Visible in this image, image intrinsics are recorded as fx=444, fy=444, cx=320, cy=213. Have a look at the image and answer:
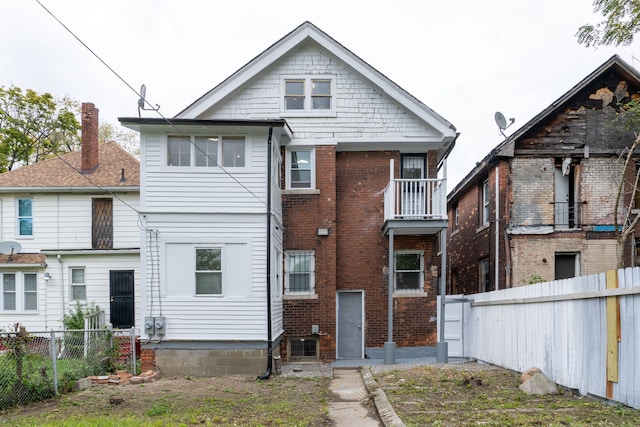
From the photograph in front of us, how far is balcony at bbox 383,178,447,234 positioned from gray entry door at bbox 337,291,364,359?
2.28 m

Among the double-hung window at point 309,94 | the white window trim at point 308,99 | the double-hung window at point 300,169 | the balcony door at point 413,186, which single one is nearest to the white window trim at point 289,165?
the double-hung window at point 300,169

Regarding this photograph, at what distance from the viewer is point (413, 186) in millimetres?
13398

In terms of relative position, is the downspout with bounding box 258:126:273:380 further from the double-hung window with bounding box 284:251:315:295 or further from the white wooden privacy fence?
the white wooden privacy fence

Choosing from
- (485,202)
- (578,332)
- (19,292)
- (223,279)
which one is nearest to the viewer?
(578,332)

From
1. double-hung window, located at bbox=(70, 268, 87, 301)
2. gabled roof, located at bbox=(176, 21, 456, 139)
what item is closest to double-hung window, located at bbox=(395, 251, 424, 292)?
gabled roof, located at bbox=(176, 21, 456, 139)

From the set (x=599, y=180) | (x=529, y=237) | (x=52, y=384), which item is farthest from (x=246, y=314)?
(x=599, y=180)

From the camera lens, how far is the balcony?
1210 centimetres

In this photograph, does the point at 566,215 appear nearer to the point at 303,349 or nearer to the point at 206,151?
the point at 303,349

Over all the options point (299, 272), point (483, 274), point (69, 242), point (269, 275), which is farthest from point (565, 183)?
point (69, 242)

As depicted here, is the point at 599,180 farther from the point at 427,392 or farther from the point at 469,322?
the point at 427,392

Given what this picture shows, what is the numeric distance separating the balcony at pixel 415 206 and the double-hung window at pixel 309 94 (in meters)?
3.17

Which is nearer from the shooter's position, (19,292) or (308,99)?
(308,99)

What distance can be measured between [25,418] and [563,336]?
8.87 m

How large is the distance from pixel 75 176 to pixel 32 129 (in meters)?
13.5
